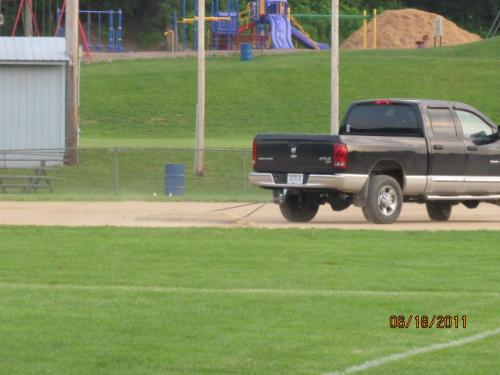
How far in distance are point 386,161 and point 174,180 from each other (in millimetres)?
12759

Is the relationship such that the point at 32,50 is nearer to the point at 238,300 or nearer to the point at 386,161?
the point at 386,161

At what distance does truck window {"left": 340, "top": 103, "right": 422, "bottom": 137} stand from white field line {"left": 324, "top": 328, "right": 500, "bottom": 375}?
12063 millimetres

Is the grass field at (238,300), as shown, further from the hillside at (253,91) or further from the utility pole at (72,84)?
the hillside at (253,91)

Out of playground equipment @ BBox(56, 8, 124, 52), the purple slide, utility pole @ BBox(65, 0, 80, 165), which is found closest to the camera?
utility pole @ BBox(65, 0, 80, 165)

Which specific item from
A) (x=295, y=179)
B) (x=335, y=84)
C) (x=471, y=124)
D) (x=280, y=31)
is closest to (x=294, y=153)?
(x=295, y=179)

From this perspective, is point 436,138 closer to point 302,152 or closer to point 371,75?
point 302,152

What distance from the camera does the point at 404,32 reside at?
9112 centimetres

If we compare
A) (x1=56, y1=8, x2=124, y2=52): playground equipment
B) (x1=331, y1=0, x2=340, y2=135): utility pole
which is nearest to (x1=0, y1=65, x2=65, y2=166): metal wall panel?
(x1=331, y1=0, x2=340, y2=135): utility pole

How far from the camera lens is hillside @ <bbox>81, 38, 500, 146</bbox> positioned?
189ft

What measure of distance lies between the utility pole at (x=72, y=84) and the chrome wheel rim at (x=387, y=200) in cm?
2033

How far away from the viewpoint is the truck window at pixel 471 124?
79.6 ft

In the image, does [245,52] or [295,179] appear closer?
[295,179]

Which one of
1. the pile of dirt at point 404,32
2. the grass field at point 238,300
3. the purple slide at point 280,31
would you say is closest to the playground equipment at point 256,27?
the purple slide at point 280,31

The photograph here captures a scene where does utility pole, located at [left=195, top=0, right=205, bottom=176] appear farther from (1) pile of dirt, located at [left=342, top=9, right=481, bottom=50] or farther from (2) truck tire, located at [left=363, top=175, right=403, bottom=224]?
(1) pile of dirt, located at [left=342, top=9, right=481, bottom=50]
